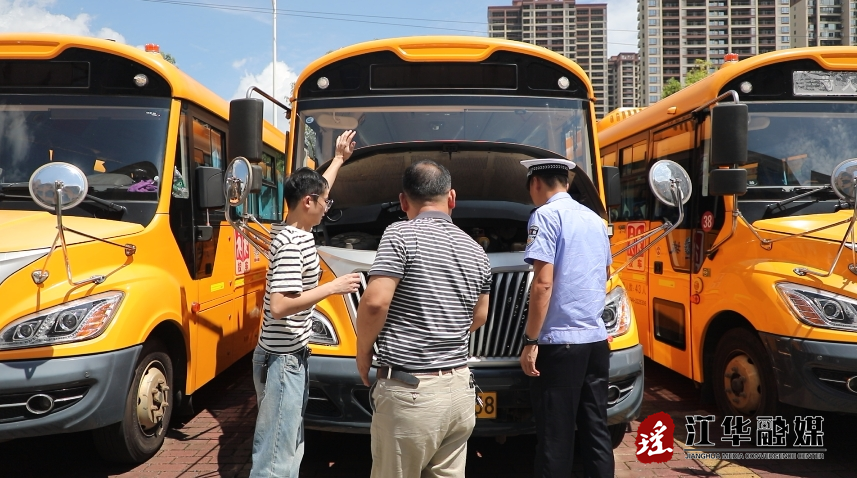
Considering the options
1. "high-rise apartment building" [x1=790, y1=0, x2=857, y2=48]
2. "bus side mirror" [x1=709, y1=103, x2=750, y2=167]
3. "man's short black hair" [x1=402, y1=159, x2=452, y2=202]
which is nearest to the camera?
"man's short black hair" [x1=402, y1=159, x2=452, y2=202]

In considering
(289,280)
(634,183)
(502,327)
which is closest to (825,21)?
(634,183)

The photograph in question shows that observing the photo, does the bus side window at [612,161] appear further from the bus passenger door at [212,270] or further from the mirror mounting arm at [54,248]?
the mirror mounting arm at [54,248]

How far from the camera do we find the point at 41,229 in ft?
12.9

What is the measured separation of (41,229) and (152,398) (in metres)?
1.26

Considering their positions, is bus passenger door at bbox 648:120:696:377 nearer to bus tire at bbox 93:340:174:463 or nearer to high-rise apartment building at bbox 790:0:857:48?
bus tire at bbox 93:340:174:463

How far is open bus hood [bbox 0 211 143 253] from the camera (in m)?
3.72

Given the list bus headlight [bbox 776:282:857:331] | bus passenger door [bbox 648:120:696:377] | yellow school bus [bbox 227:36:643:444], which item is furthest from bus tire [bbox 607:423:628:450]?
bus passenger door [bbox 648:120:696:377]

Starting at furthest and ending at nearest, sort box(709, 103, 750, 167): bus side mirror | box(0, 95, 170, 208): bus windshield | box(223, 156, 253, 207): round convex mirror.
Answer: box(0, 95, 170, 208): bus windshield
box(709, 103, 750, 167): bus side mirror
box(223, 156, 253, 207): round convex mirror

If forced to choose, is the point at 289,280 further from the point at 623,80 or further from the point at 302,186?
the point at 623,80

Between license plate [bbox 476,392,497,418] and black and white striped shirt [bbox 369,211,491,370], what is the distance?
3.21ft

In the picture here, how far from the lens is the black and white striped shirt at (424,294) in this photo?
8.46ft

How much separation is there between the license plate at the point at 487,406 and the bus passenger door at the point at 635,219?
3362mm

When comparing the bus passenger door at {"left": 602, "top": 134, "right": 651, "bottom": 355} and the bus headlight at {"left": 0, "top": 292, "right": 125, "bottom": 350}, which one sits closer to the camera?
the bus headlight at {"left": 0, "top": 292, "right": 125, "bottom": 350}

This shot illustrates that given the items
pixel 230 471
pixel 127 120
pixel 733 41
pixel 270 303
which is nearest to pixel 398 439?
pixel 270 303
